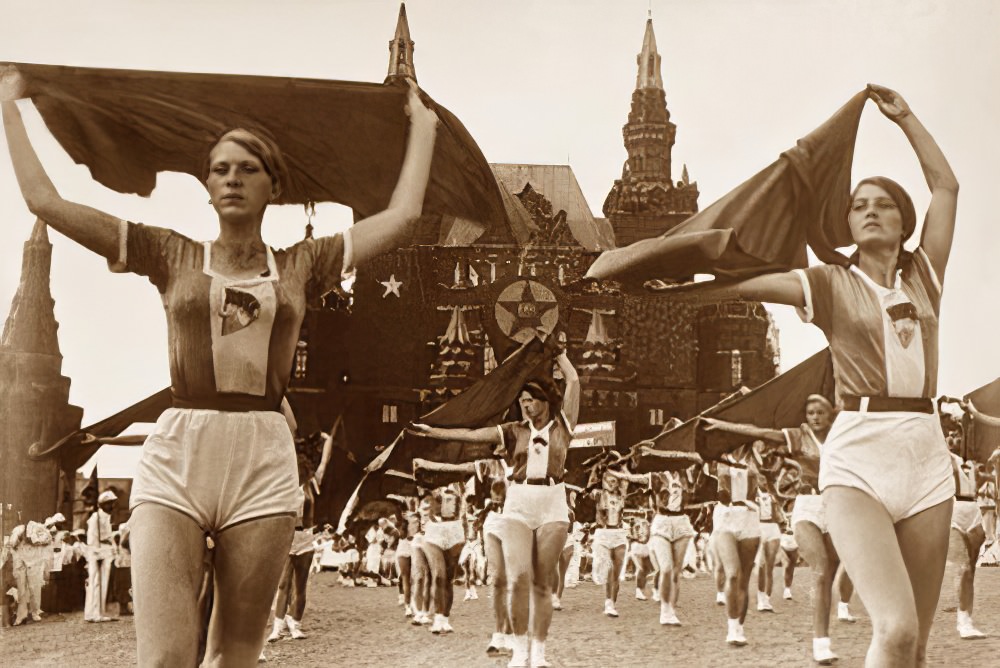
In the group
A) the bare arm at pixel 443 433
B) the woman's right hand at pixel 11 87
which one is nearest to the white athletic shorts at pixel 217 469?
the woman's right hand at pixel 11 87

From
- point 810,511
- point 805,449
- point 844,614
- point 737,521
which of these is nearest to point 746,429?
point 805,449

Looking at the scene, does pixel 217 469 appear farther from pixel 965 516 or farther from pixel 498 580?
pixel 965 516

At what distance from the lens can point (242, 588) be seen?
3.92 metres

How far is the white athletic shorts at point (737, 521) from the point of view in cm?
969

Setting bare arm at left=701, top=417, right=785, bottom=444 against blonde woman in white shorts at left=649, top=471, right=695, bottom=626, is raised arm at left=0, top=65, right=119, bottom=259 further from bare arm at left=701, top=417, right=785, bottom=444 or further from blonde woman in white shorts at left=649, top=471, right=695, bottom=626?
blonde woman in white shorts at left=649, top=471, right=695, bottom=626

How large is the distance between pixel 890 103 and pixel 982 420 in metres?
4.05

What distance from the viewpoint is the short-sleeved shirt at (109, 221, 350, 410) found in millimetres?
4223

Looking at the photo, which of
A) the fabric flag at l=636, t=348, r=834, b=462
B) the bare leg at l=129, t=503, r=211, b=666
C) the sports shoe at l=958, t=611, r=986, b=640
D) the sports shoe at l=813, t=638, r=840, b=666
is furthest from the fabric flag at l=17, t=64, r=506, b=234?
the sports shoe at l=958, t=611, r=986, b=640

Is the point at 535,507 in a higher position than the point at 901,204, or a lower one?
lower

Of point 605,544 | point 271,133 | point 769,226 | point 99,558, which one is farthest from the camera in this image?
point 99,558

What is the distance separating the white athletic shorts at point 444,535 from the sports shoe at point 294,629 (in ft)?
3.96

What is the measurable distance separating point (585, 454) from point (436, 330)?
1443 mm

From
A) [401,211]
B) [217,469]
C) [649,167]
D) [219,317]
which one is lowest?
[217,469]

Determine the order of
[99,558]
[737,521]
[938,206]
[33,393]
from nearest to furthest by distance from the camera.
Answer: [938,206] < [33,393] < [737,521] < [99,558]
